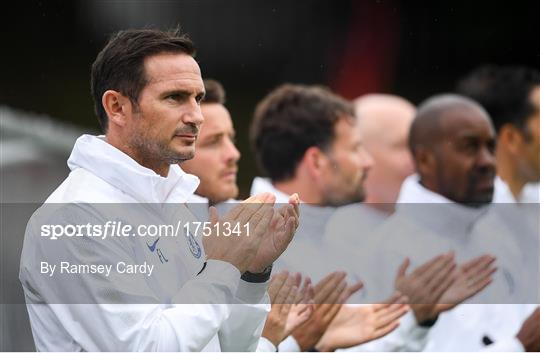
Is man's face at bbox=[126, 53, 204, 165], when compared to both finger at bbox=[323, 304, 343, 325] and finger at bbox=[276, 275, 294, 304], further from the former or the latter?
finger at bbox=[323, 304, 343, 325]

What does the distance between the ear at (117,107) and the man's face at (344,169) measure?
3.02 ft

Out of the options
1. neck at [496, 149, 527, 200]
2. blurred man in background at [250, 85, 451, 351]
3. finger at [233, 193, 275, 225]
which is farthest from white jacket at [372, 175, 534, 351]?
finger at [233, 193, 275, 225]

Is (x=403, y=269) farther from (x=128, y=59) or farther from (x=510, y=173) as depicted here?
(x=128, y=59)

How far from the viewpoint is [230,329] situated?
11.0 feet

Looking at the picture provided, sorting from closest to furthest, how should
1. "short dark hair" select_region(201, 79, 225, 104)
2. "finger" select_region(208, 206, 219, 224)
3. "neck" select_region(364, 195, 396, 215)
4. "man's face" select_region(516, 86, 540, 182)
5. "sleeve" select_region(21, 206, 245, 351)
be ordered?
"sleeve" select_region(21, 206, 245, 351) < "finger" select_region(208, 206, 219, 224) < "short dark hair" select_region(201, 79, 225, 104) < "neck" select_region(364, 195, 396, 215) < "man's face" select_region(516, 86, 540, 182)

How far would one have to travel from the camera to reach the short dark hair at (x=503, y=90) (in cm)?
415

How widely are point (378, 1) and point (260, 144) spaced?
0.57 meters

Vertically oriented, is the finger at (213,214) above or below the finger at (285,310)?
above

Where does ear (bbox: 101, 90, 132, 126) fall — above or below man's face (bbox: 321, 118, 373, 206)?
above

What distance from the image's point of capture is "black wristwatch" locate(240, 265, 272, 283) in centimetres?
330

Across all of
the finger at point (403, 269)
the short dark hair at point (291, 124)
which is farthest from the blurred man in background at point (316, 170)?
the finger at point (403, 269)

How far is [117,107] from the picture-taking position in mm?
3346

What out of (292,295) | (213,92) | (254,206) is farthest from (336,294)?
(213,92)

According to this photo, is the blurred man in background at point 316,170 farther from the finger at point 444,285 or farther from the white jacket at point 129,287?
the white jacket at point 129,287
